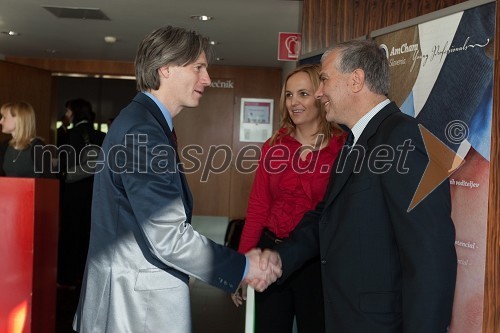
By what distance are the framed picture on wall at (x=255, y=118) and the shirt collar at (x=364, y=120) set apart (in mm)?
9639

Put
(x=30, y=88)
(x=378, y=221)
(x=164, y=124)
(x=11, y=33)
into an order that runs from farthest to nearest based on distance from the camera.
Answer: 1. (x=30, y=88)
2. (x=11, y=33)
3. (x=164, y=124)
4. (x=378, y=221)

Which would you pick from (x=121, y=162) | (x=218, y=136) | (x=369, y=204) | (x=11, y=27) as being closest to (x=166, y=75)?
(x=121, y=162)

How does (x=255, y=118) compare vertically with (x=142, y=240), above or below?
above

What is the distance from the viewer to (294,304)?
2855 mm

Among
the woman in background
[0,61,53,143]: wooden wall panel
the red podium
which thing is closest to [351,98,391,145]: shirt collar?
the red podium

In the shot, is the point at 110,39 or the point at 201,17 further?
the point at 110,39

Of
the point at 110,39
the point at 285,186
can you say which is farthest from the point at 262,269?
the point at 110,39

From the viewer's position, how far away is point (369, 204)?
194 cm

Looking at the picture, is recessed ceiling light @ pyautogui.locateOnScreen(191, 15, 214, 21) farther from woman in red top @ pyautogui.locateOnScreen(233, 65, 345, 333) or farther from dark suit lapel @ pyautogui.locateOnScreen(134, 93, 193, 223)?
dark suit lapel @ pyautogui.locateOnScreen(134, 93, 193, 223)

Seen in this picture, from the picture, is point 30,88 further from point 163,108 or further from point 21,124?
point 163,108

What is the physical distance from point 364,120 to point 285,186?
89cm

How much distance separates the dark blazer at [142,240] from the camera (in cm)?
191

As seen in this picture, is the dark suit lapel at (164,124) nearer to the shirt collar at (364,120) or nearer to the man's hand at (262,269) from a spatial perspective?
the man's hand at (262,269)

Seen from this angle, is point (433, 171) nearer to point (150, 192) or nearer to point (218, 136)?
point (150, 192)
